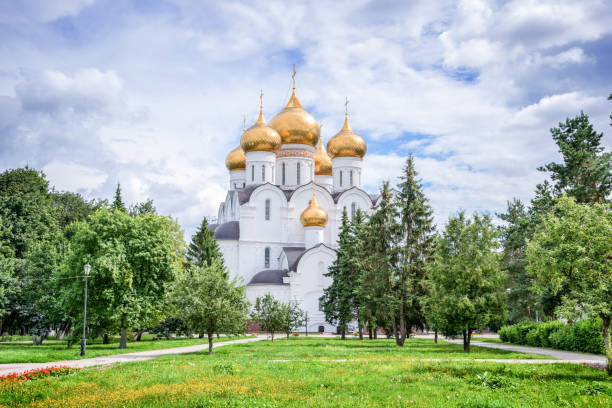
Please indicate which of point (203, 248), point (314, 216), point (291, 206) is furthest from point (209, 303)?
point (291, 206)

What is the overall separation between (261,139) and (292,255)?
37.1ft

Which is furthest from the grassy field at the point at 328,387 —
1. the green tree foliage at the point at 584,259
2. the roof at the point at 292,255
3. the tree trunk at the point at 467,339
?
the roof at the point at 292,255

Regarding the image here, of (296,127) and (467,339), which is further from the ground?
(296,127)

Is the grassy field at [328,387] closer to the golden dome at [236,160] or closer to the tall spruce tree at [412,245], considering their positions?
the tall spruce tree at [412,245]

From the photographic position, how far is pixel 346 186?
51.5 metres

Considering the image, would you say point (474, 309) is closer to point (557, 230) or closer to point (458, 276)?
point (458, 276)

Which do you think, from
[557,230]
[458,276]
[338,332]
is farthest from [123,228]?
[338,332]

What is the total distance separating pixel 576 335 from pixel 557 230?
35.6 feet

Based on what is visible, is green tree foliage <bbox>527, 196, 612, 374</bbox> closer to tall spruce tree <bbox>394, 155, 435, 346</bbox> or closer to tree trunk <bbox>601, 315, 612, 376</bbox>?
tree trunk <bbox>601, 315, 612, 376</bbox>

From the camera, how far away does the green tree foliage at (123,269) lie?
2450cm

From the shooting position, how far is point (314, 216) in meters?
45.6

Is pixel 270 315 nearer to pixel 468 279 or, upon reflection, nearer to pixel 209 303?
pixel 209 303

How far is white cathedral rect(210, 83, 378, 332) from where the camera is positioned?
146 ft

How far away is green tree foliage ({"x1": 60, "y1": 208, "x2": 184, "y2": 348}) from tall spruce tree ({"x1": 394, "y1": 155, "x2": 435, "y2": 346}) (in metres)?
11.6
